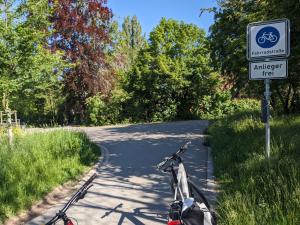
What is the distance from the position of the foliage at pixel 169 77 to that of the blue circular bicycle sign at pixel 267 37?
69.3 ft

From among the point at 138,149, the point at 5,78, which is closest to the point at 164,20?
the point at 138,149

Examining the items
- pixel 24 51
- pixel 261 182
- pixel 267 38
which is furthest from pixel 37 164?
pixel 267 38

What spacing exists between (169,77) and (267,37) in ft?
69.7

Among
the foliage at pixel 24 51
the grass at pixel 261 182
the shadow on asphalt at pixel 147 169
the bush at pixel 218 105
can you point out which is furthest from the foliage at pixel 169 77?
the grass at pixel 261 182

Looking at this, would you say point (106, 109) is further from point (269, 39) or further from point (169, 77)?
point (269, 39)

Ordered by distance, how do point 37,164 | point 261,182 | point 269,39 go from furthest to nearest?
point 37,164, point 269,39, point 261,182

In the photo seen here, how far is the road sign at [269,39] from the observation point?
20.9ft

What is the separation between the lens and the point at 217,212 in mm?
5332

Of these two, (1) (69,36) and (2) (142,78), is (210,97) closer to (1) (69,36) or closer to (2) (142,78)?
(2) (142,78)

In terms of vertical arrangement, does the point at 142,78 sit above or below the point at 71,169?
above

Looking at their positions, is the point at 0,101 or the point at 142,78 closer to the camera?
the point at 0,101

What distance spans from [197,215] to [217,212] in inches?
68.2

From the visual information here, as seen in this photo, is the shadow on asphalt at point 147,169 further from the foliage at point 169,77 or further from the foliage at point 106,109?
the foliage at point 169,77

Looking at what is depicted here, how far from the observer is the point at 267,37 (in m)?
6.54
